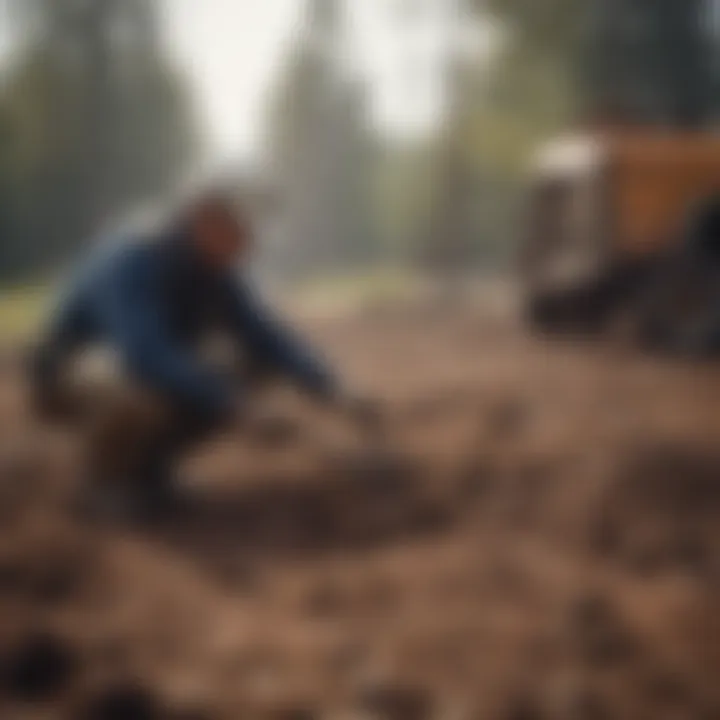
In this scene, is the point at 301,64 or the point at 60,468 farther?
the point at 60,468

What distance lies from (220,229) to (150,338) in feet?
0.34

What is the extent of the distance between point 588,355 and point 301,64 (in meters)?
0.61

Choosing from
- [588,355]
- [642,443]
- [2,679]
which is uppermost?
[588,355]

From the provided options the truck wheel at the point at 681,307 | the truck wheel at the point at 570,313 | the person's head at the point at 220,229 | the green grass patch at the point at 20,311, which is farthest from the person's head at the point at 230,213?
the truck wheel at the point at 681,307

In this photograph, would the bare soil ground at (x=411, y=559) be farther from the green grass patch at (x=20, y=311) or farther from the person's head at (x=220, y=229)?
the person's head at (x=220, y=229)

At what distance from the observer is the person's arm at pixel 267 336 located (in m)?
1.00

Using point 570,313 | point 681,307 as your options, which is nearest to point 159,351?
point 570,313

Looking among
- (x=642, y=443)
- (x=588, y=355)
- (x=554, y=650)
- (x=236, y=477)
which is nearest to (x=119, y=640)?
(x=554, y=650)

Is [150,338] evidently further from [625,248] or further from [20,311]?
[625,248]

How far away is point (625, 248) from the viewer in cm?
136

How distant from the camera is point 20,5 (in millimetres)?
862

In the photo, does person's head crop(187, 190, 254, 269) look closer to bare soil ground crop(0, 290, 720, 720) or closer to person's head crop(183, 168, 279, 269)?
person's head crop(183, 168, 279, 269)

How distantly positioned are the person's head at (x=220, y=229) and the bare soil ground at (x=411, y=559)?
167 millimetres

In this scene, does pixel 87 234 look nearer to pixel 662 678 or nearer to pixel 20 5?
pixel 20 5
